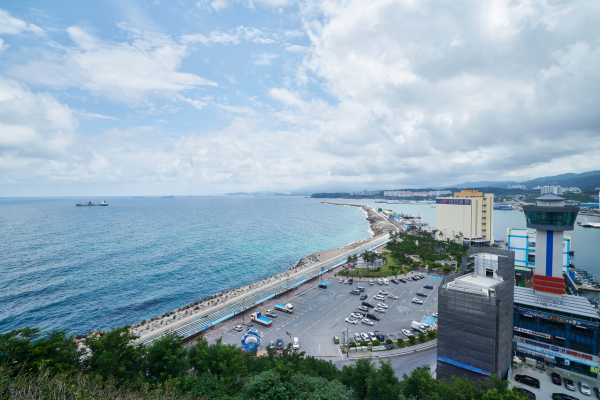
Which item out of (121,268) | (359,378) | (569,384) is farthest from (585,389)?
(121,268)

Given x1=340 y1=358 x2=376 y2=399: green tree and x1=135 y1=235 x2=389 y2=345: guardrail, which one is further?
x1=135 y1=235 x2=389 y2=345: guardrail

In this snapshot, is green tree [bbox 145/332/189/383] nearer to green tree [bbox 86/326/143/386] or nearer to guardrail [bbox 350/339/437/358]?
green tree [bbox 86/326/143/386]

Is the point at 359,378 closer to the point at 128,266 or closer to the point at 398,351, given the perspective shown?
the point at 398,351

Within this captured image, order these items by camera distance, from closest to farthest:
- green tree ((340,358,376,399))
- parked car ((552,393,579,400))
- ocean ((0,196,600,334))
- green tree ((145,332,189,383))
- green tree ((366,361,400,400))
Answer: green tree ((366,361,400,400)) → green tree ((340,358,376,399)) → green tree ((145,332,189,383)) → parked car ((552,393,579,400)) → ocean ((0,196,600,334))

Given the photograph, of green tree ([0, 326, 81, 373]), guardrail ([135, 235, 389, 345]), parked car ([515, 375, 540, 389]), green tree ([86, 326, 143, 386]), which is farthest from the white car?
A: green tree ([0, 326, 81, 373])

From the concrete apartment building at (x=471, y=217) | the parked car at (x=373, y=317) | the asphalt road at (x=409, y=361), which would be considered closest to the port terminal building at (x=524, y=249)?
the concrete apartment building at (x=471, y=217)

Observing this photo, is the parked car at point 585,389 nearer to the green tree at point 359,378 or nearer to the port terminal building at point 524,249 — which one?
the green tree at point 359,378
